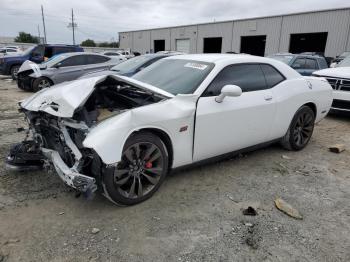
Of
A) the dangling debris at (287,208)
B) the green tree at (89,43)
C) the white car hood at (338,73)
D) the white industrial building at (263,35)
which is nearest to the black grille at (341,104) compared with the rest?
the white car hood at (338,73)

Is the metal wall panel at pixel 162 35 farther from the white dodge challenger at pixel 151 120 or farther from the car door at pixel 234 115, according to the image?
the car door at pixel 234 115

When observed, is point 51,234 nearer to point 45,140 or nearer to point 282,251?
point 45,140

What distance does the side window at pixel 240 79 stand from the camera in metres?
3.74

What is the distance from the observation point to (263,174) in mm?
4230

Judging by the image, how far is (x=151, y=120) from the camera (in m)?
3.09

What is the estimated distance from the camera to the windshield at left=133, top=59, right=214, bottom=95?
366cm

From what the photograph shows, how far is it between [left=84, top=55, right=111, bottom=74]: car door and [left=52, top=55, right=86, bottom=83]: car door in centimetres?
23

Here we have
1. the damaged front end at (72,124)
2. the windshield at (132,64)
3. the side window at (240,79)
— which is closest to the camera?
the damaged front end at (72,124)

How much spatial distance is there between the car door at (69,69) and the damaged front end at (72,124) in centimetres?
765

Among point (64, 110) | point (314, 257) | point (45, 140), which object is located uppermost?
point (64, 110)

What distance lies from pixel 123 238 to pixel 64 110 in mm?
1357

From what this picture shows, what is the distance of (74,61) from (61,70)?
62 centimetres

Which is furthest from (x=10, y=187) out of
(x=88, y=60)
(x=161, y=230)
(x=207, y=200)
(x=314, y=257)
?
(x=88, y=60)

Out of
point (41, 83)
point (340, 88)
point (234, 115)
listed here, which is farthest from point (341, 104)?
point (41, 83)
